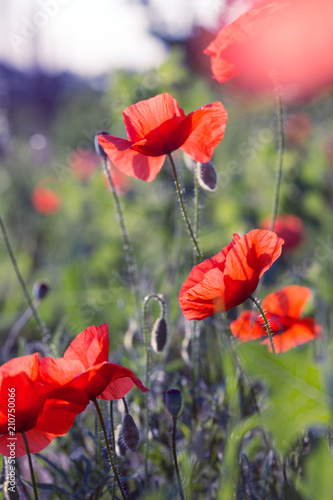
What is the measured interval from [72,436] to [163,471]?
0.20m

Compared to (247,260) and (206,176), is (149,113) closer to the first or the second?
(206,176)

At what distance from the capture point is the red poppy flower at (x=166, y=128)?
0.72m

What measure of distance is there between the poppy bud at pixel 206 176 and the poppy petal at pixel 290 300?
210mm

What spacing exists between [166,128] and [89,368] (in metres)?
0.35

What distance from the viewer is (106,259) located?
2.36 m

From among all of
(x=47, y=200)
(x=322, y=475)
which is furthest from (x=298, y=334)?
(x=47, y=200)

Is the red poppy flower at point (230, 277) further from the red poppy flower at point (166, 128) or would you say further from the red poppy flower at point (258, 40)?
the red poppy flower at point (258, 40)

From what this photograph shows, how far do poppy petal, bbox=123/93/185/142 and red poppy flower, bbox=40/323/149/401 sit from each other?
1.00 ft

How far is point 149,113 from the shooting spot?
75cm

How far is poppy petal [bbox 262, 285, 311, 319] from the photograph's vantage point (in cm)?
84

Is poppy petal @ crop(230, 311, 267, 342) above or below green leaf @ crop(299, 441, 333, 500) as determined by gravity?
above

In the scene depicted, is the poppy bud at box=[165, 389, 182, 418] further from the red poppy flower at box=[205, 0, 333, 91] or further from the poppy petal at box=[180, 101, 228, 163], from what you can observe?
the red poppy flower at box=[205, 0, 333, 91]

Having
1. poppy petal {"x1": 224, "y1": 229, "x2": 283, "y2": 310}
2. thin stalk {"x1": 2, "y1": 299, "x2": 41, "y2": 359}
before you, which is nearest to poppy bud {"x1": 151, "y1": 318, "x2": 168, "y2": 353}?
poppy petal {"x1": 224, "y1": 229, "x2": 283, "y2": 310}

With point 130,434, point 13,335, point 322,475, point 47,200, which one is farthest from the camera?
A: point 47,200
